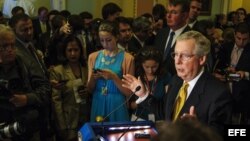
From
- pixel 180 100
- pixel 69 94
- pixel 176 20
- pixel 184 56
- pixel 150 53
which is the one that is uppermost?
pixel 176 20

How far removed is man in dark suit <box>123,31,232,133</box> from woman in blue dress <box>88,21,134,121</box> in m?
0.82

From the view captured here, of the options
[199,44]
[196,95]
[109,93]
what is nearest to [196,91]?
[196,95]

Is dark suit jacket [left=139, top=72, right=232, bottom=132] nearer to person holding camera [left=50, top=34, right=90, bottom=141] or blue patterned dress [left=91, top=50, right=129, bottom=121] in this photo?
blue patterned dress [left=91, top=50, right=129, bottom=121]

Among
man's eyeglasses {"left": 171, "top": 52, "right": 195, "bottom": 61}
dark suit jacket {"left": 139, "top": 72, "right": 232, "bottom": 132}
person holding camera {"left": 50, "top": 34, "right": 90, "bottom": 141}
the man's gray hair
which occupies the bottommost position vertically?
person holding camera {"left": 50, "top": 34, "right": 90, "bottom": 141}

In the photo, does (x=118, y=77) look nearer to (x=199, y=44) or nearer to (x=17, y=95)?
(x=17, y=95)

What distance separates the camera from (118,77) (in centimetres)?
296

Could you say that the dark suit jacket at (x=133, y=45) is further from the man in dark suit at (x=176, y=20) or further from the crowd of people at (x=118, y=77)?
the man in dark suit at (x=176, y=20)

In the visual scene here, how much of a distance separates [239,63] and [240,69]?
2.8 inches

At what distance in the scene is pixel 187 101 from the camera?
198 centimetres

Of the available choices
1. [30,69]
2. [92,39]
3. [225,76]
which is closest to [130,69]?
[30,69]

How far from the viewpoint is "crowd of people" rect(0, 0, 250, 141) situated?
199 cm

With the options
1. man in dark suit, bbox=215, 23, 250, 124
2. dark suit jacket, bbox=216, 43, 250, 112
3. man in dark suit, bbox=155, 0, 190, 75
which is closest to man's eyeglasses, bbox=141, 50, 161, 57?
man in dark suit, bbox=155, 0, 190, 75

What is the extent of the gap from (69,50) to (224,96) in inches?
65.5

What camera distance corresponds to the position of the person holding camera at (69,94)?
3.12 metres
